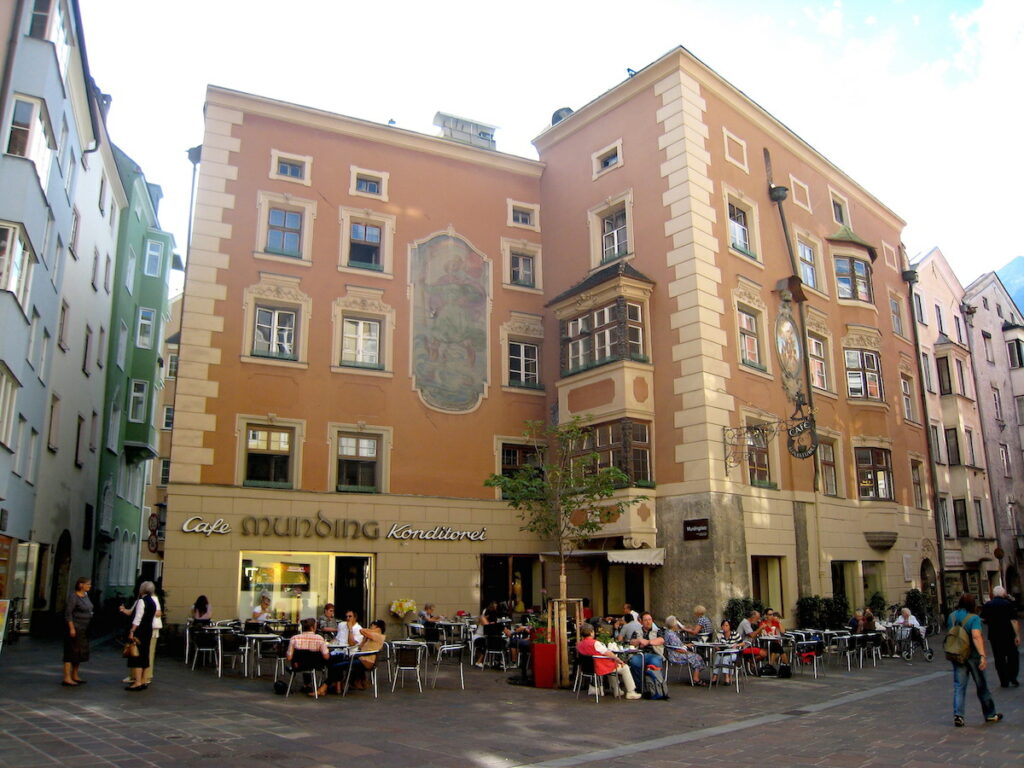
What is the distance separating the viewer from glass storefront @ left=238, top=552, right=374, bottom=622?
862 inches

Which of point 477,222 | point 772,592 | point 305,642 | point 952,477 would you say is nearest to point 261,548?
point 305,642

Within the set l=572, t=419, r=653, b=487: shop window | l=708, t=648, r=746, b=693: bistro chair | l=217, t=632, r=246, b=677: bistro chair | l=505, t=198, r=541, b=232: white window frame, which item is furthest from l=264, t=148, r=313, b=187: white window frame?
l=708, t=648, r=746, b=693: bistro chair

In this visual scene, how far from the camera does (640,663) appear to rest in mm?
15297

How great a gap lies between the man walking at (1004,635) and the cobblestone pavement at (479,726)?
66cm

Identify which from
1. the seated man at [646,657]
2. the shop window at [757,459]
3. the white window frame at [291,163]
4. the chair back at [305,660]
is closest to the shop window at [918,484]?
the shop window at [757,459]

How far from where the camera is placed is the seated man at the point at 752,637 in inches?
706

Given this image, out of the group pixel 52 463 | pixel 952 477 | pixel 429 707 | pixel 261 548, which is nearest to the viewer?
pixel 429 707

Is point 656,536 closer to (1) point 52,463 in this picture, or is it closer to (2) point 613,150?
(2) point 613,150

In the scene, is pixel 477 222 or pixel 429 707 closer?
pixel 429 707

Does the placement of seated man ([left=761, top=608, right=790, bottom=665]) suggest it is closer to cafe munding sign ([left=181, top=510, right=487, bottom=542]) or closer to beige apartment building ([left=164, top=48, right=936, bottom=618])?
beige apartment building ([left=164, top=48, right=936, bottom=618])

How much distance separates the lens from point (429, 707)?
13.3 meters

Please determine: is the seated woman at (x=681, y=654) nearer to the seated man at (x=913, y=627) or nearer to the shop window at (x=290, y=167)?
the seated man at (x=913, y=627)

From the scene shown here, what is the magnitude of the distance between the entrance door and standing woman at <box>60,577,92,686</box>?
30.0ft

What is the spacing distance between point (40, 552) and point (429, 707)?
17.3 meters
